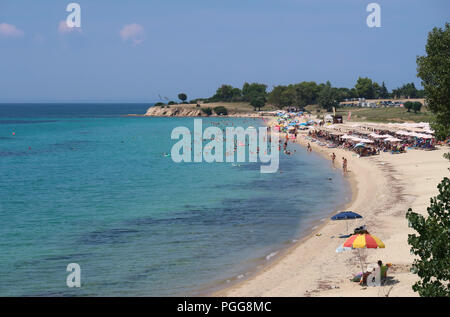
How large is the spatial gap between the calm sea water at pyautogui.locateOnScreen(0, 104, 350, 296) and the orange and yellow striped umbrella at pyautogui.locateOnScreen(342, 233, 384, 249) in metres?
4.61

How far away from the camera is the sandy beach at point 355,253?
15.3 metres

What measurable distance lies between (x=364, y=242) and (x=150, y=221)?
14461mm

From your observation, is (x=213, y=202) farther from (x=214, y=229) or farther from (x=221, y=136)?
(x=221, y=136)

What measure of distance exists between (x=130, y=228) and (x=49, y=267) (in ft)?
20.5

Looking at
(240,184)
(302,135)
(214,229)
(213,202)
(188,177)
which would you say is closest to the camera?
(214,229)

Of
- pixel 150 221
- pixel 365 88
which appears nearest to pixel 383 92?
pixel 365 88

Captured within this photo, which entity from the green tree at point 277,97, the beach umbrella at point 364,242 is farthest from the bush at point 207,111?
the beach umbrella at point 364,242

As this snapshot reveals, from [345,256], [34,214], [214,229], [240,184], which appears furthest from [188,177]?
[345,256]

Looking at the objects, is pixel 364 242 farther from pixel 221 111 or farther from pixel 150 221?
pixel 221 111

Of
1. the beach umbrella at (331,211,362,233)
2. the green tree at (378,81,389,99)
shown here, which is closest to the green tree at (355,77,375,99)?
the green tree at (378,81,389,99)

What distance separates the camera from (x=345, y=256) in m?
18.5

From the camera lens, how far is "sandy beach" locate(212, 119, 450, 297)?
15344 millimetres

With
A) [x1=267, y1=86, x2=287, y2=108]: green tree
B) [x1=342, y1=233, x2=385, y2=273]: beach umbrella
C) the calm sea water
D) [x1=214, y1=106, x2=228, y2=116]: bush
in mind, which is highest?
[x1=267, y1=86, x2=287, y2=108]: green tree

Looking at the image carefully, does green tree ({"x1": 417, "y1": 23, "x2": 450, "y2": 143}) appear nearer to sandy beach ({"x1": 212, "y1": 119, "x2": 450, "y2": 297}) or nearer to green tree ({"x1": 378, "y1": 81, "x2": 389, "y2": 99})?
sandy beach ({"x1": 212, "y1": 119, "x2": 450, "y2": 297})
